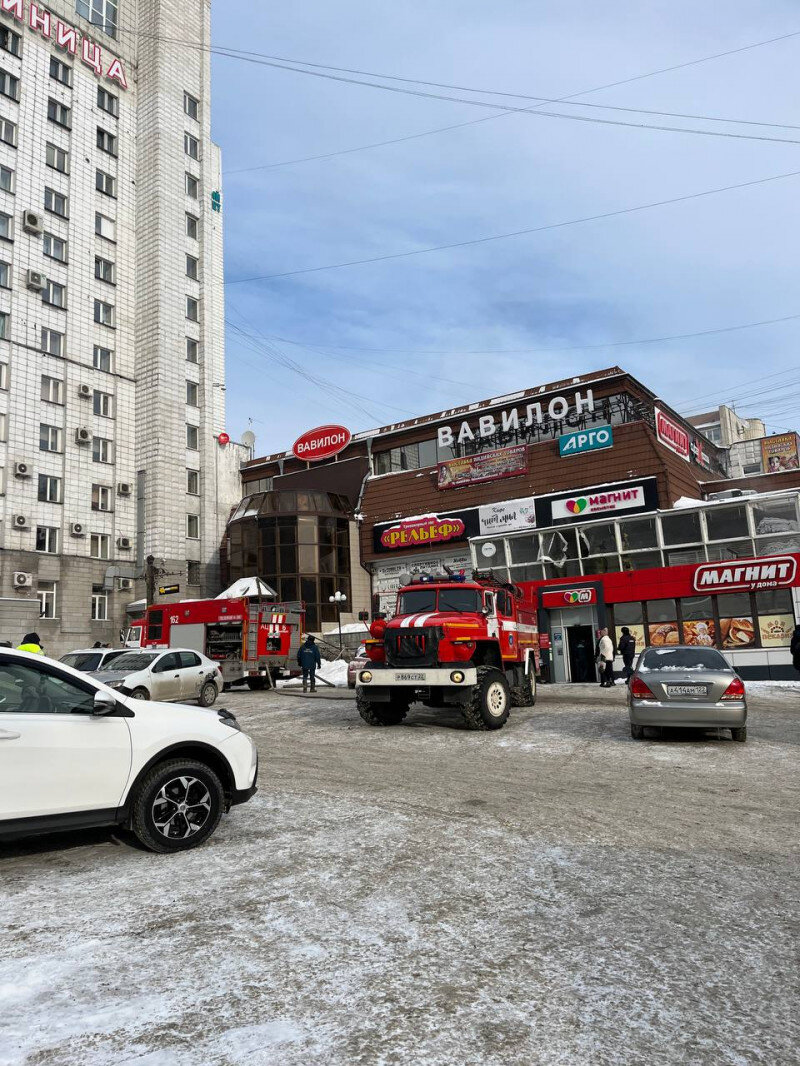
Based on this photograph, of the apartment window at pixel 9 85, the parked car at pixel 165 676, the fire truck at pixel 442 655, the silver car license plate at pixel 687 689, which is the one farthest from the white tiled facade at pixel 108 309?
the silver car license plate at pixel 687 689

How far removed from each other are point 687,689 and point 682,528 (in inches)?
700

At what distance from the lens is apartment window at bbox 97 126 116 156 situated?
4672 centimetres

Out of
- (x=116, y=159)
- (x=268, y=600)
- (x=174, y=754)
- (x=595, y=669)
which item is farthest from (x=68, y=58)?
(x=174, y=754)

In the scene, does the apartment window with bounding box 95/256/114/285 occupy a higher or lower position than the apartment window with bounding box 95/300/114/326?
higher

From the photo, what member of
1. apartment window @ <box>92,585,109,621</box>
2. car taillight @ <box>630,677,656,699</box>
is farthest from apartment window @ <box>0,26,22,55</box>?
car taillight @ <box>630,677,656,699</box>

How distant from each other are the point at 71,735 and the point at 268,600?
35.3 meters

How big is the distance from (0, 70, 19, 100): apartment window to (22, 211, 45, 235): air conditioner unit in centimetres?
723

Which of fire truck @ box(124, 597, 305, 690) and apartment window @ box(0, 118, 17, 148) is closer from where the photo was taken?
fire truck @ box(124, 597, 305, 690)

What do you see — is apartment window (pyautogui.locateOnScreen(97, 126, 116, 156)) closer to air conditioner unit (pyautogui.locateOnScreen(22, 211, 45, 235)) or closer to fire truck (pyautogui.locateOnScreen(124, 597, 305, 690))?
air conditioner unit (pyautogui.locateOnScreen(22, 211, 45, 235))

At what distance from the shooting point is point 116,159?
47.6 metres

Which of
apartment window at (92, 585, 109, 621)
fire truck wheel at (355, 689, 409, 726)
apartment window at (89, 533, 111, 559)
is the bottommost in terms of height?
fire truck wheel at (355, 689, 409, 726)

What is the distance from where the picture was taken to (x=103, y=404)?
44.7m

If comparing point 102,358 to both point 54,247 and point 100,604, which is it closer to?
point 54,247

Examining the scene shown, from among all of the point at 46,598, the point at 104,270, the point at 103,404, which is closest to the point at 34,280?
the point at 104,270
